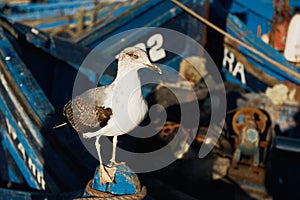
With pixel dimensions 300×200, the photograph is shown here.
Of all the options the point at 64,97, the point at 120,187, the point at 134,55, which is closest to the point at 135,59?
the point at 134,55

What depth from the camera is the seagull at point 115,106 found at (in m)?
2.18

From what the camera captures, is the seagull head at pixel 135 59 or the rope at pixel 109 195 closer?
the rope at pixel 109 195

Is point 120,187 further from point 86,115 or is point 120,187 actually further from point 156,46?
point 156,46

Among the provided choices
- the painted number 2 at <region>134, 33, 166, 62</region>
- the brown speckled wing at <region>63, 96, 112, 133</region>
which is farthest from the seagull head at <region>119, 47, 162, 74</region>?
the painted number 2 at <region>134, 33, 166, 62</region>

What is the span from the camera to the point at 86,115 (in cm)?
237

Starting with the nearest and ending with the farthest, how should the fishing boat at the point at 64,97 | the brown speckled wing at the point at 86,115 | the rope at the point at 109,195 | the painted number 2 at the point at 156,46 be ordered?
the rope at the point at 109,195 < the brown speckled wing at the point at 86,115 < the fishing boat at the point at 64,97 < the painted number 2 at the point at 156,46

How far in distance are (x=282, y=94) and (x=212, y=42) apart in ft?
3.94

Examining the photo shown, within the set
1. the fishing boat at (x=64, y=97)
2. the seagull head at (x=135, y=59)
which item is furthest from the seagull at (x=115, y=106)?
the fishing boat at (x=64, y=97)

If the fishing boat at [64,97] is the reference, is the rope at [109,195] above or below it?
below

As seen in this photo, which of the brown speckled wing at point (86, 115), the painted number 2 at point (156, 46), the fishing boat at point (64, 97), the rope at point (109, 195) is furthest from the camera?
the painted number 2 at point (156, 46)

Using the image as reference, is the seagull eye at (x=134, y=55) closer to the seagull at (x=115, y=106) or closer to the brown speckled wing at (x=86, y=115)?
the seagull at (x=115, y=106)

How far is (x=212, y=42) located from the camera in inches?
224

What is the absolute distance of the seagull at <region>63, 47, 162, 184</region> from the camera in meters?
2.18

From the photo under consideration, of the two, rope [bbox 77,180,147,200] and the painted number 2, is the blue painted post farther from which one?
the painted number 2
